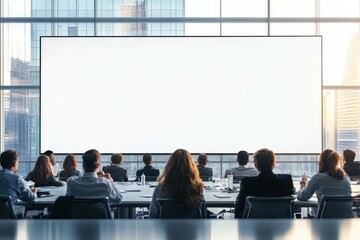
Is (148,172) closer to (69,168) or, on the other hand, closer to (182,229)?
(69,168)

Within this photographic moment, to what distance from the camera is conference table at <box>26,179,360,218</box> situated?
4.21 metres

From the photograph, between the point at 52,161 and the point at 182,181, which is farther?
the point at 52,161

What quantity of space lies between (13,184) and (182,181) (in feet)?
5.64

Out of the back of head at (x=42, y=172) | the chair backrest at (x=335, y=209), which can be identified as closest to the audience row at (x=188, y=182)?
the chair backrest at (x=335, y=209)

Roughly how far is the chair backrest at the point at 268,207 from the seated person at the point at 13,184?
1981mm

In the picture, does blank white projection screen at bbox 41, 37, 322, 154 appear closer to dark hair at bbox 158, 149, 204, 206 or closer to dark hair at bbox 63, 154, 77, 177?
dark hair at bbox 63, 154, 77, 177

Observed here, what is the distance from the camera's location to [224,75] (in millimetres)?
8547

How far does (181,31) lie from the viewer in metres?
8.91

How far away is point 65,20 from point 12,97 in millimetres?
1792

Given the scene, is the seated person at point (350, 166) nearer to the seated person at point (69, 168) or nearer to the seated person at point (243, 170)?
the seated person at point (243, 170)

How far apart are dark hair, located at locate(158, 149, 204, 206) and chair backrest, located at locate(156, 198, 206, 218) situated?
4 centimetres

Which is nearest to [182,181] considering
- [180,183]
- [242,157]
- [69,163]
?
[180,183]

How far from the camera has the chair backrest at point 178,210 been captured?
3.53 m

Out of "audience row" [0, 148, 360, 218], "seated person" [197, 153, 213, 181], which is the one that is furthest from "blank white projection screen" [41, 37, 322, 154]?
"audience row" [0, 148, 360, 218]
